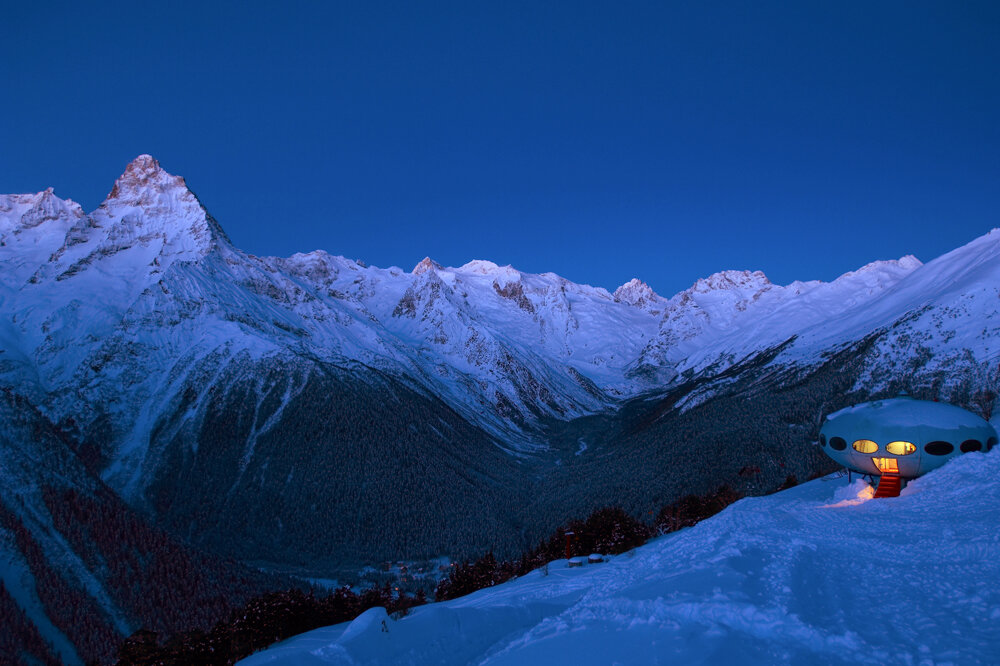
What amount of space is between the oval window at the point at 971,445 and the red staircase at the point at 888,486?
5.24 m

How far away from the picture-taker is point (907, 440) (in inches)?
1690

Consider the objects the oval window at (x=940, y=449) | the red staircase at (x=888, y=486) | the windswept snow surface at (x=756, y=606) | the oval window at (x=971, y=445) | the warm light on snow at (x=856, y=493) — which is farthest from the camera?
the oval window at (x=971, y=445)

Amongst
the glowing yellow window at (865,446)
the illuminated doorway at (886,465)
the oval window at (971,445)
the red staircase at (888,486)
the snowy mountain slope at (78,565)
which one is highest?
the snowy mountain slope at (78,565)

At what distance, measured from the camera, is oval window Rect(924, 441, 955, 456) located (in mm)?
42188

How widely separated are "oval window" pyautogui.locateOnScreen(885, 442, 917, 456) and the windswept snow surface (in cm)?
817

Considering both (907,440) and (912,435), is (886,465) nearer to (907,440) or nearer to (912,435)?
(907,440)

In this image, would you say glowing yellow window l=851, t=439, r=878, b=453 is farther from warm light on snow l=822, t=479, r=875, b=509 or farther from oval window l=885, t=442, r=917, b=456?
warm light on snow l=822, t=479, r=875, b=509

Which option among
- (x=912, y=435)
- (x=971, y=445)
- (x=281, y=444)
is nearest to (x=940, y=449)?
(x=912, y=435)

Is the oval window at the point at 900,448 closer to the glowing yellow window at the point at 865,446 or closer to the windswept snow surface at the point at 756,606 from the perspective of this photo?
the glowing yellow window at the point at 865,446

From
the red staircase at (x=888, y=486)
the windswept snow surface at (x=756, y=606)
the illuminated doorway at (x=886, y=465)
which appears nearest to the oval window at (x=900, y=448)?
the illuminated doorway at (x=886, y=465)

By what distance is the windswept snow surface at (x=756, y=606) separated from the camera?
608 inches

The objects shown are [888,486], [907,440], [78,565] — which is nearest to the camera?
[888,486]

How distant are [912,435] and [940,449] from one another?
78.0 inches

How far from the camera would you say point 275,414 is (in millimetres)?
167500
